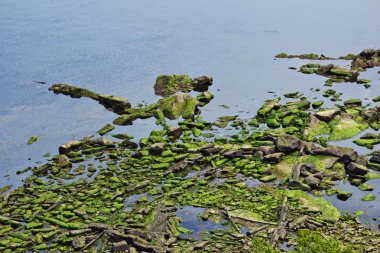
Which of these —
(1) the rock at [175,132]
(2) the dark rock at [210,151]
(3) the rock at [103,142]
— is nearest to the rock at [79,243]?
(2) the dark rock at [210,151]

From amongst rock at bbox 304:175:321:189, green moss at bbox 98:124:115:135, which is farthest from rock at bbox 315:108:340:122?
green moss at bbox 98:124:115:135

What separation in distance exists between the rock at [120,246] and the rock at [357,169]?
20.6 metres

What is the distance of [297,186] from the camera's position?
133ft

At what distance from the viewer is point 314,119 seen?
54031 mm

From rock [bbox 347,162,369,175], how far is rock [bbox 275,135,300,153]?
5363mm

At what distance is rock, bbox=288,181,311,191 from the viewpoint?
132 feet

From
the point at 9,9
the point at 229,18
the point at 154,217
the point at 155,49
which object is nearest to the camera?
the point at 154,217

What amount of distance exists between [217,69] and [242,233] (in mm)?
55983

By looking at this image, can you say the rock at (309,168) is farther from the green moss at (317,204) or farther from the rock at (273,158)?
the green moss at (317,204)

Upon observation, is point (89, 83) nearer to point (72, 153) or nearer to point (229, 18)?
point (72, 153)

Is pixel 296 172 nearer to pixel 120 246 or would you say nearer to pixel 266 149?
pixel 266 149

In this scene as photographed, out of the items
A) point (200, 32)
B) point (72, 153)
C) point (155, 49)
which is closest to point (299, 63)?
point (155, 49)

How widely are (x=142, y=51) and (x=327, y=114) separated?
182ft

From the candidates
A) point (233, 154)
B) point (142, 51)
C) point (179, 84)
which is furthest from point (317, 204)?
point (142, 51)
